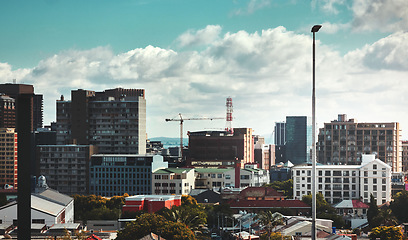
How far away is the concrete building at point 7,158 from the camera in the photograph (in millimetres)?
189000

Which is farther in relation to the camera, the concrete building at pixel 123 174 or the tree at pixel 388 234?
the concrete building at pixel 123 174

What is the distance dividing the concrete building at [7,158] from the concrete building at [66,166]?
51.7ft

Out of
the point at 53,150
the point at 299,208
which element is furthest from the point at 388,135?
the point at 53,150

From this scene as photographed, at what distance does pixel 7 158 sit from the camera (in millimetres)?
190375

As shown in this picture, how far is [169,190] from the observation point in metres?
159

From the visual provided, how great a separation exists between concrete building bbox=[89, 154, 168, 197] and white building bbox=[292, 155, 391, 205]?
130 feet

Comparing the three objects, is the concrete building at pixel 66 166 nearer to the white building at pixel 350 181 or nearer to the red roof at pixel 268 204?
the white building at pixel 350 181

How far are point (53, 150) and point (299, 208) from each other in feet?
283

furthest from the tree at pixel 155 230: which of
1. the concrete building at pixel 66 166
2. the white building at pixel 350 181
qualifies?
the concrete building at pixel 66 166

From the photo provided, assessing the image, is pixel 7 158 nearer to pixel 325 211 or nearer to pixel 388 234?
pixel 325 211

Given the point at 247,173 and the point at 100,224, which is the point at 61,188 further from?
the point at 100,224

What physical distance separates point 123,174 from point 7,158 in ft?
151

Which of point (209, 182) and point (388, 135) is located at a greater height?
point (388, 135)

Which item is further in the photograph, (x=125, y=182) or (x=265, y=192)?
(x=125, y=182)
